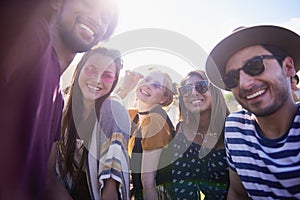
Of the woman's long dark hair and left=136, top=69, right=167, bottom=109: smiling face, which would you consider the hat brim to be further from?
left=136, top=69, right=167, bottom=109: smiling face

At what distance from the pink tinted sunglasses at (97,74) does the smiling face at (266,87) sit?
1228 millimetres

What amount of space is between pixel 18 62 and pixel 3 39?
75mm

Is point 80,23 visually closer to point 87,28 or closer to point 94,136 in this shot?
point 87,28

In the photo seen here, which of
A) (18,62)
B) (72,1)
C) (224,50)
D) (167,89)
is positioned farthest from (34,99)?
(167,89)

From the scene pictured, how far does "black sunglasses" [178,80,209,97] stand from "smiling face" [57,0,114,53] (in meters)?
1.46

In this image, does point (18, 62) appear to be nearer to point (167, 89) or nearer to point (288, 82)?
point (288, 82)

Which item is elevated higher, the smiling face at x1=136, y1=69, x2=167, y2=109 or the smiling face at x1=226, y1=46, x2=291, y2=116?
the smiling face at x1=136, y1=69, x2=167, y2=109

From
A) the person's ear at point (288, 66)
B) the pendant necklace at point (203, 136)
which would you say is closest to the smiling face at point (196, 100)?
the pendant necklace at point (203, 136)

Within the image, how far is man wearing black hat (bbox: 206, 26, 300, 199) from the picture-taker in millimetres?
1730

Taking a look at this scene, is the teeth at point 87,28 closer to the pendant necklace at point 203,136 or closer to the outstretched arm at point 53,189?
the outstretched arm at point 53,189

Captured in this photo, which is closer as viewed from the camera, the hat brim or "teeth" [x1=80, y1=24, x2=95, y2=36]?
"teeth" [x1=80, y1=24, x2=95, y2=36]

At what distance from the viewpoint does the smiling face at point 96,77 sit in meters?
2.31

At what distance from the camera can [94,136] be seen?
1.97 meters

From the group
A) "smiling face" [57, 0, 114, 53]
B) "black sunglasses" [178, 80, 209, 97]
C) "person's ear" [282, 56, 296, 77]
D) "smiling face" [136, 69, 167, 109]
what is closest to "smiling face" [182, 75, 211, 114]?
"black sunglasses" [178, 80, 209, 97]
